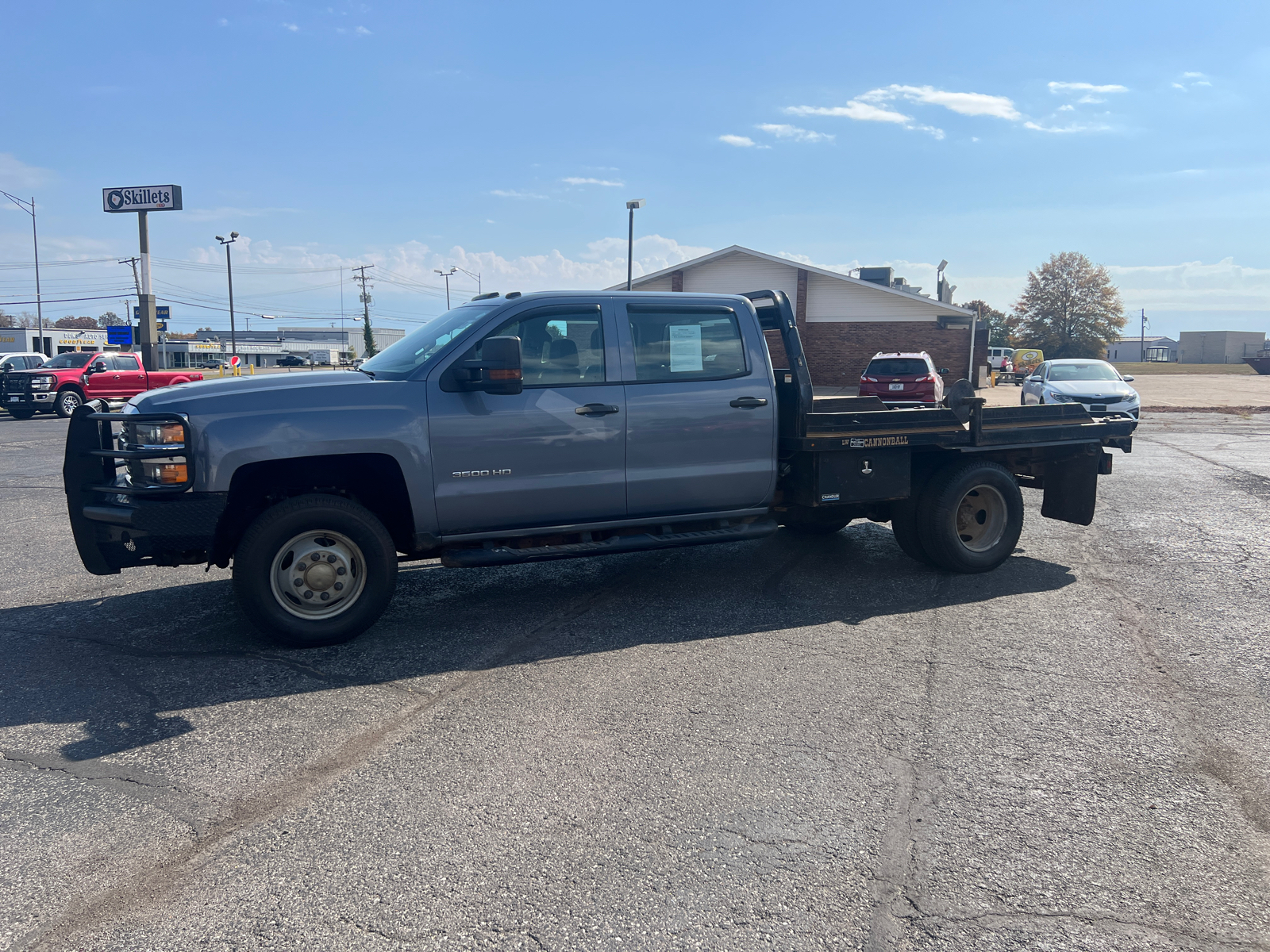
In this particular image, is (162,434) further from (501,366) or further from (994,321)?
(994,321)

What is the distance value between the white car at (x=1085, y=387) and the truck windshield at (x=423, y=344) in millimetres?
14362

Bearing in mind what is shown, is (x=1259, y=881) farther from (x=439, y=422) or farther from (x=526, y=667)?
(x=439, y=422)

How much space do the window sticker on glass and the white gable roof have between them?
33395 millimetres

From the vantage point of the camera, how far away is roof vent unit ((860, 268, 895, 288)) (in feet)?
140

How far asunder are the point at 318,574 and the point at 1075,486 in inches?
233

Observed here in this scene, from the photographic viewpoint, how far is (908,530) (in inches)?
285

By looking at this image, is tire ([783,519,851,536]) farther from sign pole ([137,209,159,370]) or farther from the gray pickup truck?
sign pole ([137,209,159,370])

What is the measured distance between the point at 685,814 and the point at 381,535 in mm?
2688

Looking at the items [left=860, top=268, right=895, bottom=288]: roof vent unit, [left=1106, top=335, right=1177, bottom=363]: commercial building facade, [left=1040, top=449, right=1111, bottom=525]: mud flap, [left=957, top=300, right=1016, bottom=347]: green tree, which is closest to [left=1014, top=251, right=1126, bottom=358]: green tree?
[left=957, top=300, right=1016, bottom=347]: green tree

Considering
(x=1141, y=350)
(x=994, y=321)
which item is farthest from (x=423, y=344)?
(x=1141, y=350)

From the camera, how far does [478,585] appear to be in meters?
6.83

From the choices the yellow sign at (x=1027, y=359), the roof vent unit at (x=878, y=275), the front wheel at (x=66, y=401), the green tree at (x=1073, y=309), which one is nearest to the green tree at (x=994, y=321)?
the green tree at (x=1073, y=309)

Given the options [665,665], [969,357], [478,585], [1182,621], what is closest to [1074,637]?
[1182,621]

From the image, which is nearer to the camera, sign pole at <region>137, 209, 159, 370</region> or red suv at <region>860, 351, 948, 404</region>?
red suv at <region>860, 351, 948, 404</region>
